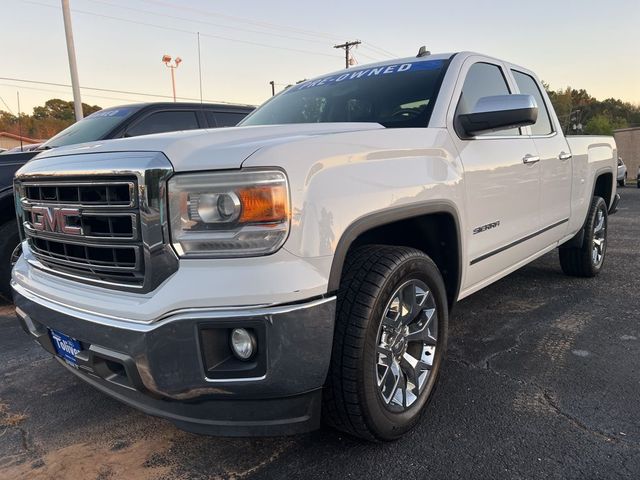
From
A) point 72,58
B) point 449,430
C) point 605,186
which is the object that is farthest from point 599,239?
point 72,58

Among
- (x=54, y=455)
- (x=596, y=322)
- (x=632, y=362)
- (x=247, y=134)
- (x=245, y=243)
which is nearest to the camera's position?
(x=245, y=243)

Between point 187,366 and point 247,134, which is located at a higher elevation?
point 247,134

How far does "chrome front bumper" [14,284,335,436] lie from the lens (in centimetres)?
177

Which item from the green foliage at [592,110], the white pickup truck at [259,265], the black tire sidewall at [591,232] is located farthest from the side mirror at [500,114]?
the green foliage at [592,110]

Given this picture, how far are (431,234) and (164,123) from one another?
3.91 meters

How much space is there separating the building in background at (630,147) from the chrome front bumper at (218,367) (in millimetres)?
40199

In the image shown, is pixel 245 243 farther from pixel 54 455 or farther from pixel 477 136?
pixel 477 136

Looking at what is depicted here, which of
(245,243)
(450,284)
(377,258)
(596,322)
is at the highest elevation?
(245,243)

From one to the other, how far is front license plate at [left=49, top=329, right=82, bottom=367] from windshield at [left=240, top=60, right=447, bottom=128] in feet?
6.22

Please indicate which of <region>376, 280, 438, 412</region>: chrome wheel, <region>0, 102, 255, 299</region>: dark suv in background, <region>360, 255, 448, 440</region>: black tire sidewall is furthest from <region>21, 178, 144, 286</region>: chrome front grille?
<region>0, 102, 255, 299</region>: dark suv in background

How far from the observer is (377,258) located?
220cm

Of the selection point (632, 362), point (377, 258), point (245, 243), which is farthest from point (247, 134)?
point (632, 362)

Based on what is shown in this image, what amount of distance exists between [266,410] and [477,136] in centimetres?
200

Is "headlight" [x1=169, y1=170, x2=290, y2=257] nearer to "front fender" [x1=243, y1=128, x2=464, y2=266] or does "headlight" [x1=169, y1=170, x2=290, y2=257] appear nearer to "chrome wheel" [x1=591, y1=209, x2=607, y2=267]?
"front fender" [x1=243, y1=128, x2=464, y2=266]
